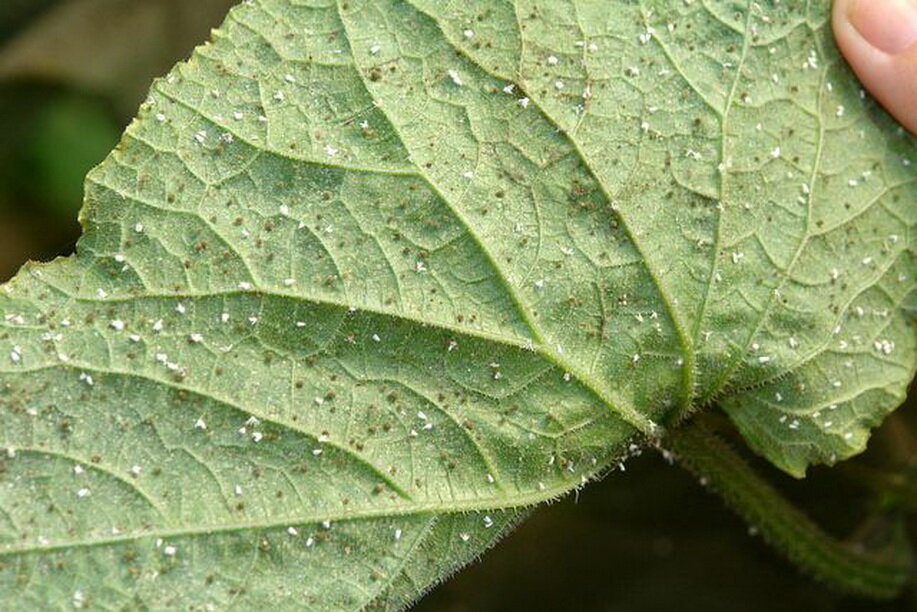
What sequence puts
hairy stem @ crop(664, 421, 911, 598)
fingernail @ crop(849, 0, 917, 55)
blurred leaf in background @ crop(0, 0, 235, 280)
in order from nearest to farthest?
fingernail @ crop(849, 0, 917, 55) → hairy stem @ crop(664, 421, 911, 598) → blurred leaf in background @ crop(0, 0, 235, 280)

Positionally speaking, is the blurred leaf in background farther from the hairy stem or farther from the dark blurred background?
the hairy stem

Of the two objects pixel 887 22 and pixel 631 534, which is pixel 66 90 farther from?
pixel 887 22

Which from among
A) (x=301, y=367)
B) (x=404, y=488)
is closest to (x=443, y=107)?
(x=301, y=367)

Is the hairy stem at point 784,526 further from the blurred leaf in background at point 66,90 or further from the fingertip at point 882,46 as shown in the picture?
the blurred leaf in background at point 66,90

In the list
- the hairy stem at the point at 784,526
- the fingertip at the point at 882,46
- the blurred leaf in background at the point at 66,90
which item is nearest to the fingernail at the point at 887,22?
the fingertip at the point at 882,46

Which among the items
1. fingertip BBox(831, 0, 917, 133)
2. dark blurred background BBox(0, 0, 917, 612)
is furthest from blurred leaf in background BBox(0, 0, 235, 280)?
fingertip BBox(831, 0, 917, 133)

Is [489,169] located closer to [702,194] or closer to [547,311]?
[547,311]
